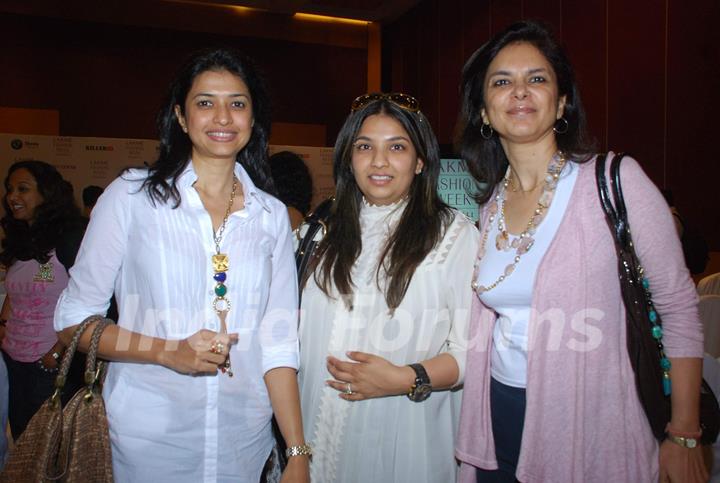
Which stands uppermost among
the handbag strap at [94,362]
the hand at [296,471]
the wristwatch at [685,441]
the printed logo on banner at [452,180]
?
the printed logo on banner at [452,180]

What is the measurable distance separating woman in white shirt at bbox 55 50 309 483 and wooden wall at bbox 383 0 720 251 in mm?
3449

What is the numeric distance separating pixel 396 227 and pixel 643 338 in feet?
Result: 2.93

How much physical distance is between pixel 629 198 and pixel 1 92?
9.78 m

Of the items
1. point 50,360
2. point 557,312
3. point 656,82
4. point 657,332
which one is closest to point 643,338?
point 657,332

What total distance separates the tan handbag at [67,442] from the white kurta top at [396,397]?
0.73 m

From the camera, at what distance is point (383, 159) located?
6.50 ft

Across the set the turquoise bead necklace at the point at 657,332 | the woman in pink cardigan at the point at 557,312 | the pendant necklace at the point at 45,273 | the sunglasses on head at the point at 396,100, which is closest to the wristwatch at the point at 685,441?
Result: the woman in pink cardigan at the point at 557,312

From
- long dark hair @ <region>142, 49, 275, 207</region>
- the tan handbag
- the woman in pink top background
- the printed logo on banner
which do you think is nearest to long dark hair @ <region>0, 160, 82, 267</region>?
the woman in pink top background

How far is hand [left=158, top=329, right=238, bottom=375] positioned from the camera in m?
1.42

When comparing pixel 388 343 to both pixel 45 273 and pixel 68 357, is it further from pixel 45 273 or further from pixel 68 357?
pixel 45 273

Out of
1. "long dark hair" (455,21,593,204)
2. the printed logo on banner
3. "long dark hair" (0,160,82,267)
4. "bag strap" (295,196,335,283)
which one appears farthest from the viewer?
the printed logo on banner

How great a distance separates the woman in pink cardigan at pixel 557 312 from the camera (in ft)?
4.77

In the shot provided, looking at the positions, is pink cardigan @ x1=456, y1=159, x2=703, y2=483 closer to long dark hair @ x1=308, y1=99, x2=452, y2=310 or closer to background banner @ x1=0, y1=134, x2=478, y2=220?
long dark hair @ x1=308, y1=99, x2=452, y2=310

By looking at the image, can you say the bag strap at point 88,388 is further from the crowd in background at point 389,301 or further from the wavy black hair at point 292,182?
the wavy black hair at point 292,182
